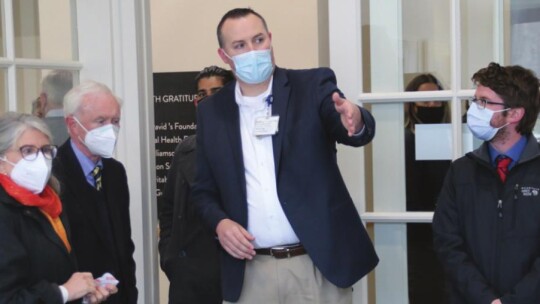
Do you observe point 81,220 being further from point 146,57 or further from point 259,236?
point 146,57

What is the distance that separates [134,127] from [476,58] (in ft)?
4.30

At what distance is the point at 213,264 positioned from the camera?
290 cm

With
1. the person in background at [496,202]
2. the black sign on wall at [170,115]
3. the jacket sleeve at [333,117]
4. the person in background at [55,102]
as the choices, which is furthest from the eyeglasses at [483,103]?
the black sign on wall at [170,115]

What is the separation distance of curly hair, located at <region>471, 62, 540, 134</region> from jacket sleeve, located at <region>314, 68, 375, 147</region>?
0.45 metres

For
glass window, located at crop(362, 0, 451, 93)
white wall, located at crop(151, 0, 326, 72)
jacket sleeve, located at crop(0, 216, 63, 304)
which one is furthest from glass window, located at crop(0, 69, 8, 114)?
white wall, located at crop(151, 0, 326, 72)

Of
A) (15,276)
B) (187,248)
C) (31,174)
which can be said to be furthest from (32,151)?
(187,248)

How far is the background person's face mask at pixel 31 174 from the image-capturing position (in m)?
1.92

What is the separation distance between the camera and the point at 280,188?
211cm

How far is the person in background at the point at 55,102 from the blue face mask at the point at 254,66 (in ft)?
2.70

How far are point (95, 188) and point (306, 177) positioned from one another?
0.73m

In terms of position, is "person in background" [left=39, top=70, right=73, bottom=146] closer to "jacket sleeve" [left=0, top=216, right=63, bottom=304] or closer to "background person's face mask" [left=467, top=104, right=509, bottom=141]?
"jacket sleeve" [left=0, top=216, right=63, bottom=304]

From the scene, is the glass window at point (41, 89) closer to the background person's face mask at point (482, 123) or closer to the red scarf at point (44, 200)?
the red scarf at point (44, 200)

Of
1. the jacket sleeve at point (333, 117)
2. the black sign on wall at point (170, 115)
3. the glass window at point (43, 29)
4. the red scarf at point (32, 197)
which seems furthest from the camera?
the black sign on wall at point (170, 115)

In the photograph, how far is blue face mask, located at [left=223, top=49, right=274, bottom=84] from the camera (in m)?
2.17
